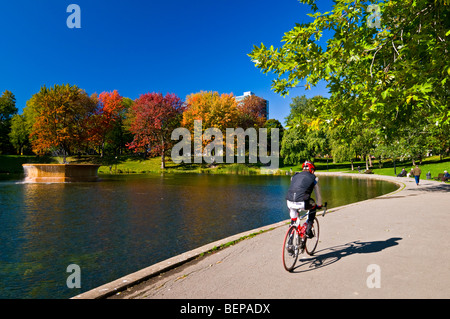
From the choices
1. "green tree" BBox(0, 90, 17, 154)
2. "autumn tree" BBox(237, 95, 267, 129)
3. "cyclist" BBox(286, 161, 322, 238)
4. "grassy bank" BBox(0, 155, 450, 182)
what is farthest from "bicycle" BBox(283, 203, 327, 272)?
"green tree" BBox(0, 90, 17, 154)

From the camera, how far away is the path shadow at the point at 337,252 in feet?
17.2

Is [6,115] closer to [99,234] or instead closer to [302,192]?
[99,234]

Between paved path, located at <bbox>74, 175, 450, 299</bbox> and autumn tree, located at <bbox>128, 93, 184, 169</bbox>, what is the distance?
46.6m

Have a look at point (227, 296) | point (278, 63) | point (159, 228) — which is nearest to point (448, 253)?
point (227, 296)

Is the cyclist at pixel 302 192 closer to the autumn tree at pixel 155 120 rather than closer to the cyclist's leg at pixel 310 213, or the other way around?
the cyclist's leg at pixel 310 213

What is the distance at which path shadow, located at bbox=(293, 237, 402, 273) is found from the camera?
525cm

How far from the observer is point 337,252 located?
5.95 metres

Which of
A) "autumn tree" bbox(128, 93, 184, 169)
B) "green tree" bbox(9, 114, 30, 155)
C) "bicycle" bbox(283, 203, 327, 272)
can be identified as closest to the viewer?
"bicycle" bbox(283, 203, 327, 272)

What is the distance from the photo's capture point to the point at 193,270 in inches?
200

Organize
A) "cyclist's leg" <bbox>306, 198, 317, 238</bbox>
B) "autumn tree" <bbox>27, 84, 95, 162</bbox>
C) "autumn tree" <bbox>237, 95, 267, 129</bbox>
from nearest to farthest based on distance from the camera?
1. "cyclist's leg" <bbox>306, 198, 317, 238</bbox>
2. "autumn tree" <bbox>27, 84, 95, 162</bbox>
3. "autumn tree" <bbox>237, 95, 267, 129</bbox>

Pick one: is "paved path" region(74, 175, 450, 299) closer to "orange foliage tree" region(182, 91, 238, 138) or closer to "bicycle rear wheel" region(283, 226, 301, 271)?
"bicycle rear wheel" region(283, 226, 301, 271)

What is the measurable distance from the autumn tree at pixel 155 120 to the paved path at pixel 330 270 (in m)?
46.6
